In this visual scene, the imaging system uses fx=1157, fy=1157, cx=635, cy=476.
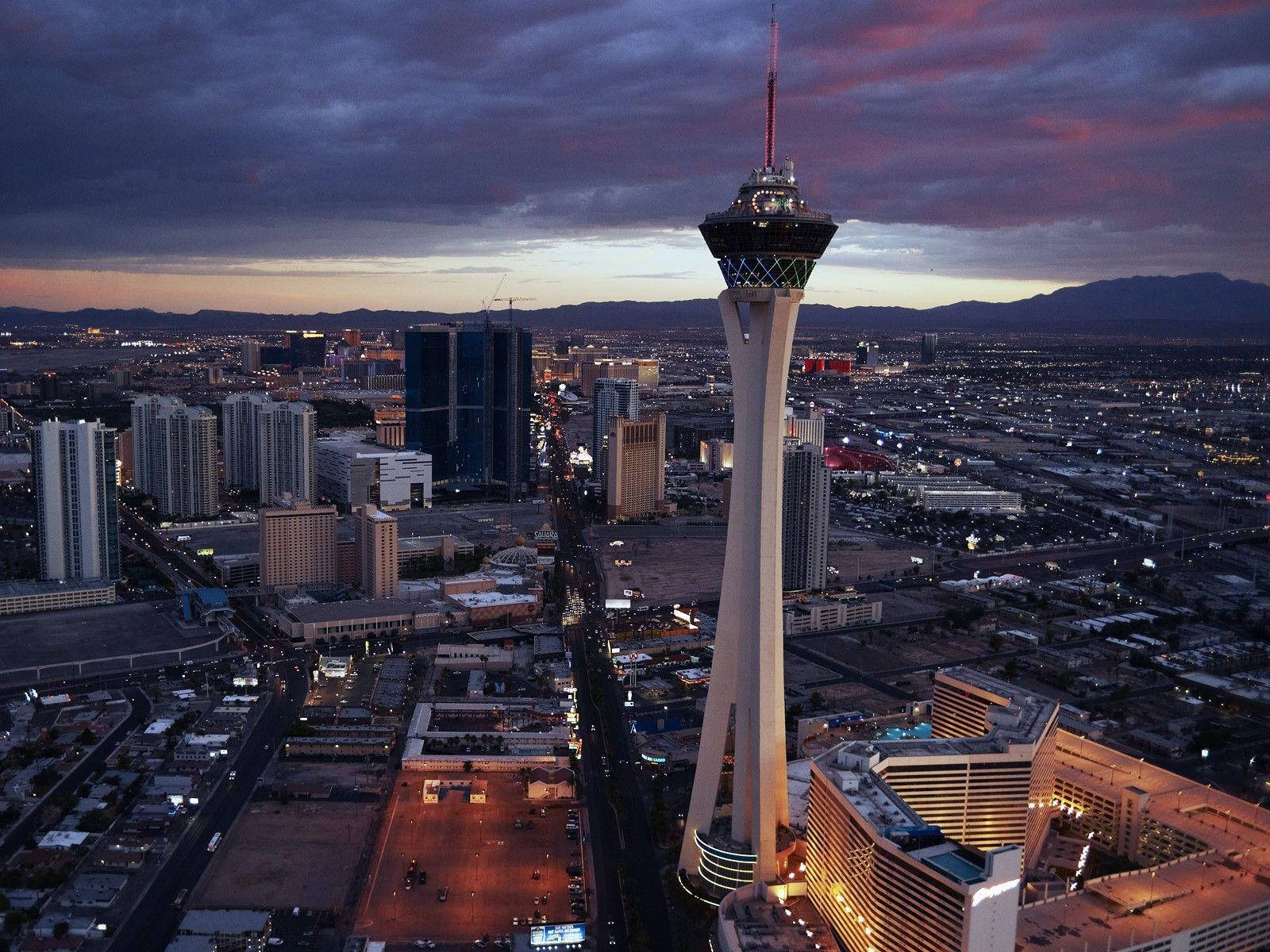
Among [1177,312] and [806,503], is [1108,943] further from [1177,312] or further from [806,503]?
[1177,312]

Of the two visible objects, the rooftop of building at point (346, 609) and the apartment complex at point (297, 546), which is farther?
the apartment complex at point (297, 546)

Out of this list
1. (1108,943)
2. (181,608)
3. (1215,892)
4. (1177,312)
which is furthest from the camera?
(1177,312)

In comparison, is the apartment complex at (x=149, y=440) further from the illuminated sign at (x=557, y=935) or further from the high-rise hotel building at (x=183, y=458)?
the illuminated sign at (x=557, y=935)

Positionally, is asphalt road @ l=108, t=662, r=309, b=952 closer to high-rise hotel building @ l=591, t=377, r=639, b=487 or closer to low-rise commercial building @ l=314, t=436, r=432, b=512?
low-rise commercial building @ l=314, t=436, r=432, b=512

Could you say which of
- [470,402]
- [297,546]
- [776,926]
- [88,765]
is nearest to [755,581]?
[776,926]

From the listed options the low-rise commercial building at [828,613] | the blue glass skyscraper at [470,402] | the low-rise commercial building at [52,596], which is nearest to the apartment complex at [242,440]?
the blue glass skyscraper at [470,402]

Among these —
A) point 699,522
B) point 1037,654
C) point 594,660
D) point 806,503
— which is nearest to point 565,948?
point 594,660
